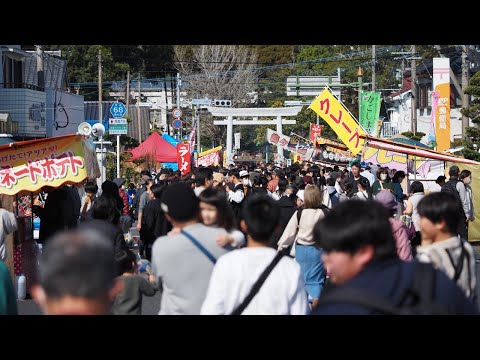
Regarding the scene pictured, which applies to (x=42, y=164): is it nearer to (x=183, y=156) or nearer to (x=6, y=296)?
(x=6, y=296)

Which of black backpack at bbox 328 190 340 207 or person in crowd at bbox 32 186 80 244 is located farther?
black backpack at bbox 328 190 340 207

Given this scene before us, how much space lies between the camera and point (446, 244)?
4.83 meters

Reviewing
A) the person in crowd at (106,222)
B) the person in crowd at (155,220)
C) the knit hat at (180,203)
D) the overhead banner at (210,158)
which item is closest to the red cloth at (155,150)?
the overhead banner at (210,158)

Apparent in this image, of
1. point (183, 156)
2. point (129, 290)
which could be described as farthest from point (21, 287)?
point (183, 156)

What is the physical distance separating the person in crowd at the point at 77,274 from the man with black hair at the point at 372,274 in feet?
3.03

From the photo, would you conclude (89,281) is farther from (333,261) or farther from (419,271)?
(419,271)

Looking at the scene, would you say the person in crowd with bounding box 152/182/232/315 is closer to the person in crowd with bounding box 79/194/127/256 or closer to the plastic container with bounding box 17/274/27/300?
the person in crowd with bounding box 79/194/127/256

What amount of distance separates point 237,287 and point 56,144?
6924 millimetres

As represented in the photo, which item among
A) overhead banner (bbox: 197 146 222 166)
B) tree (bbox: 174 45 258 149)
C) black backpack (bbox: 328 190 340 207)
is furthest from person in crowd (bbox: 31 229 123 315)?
tree (bbox: 174 45 258 149)

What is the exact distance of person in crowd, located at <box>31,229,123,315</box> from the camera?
8.93 feet

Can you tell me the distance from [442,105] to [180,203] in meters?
22.4

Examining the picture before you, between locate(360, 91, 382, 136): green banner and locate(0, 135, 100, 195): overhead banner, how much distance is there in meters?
20.4

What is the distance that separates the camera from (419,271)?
3.38 meters
